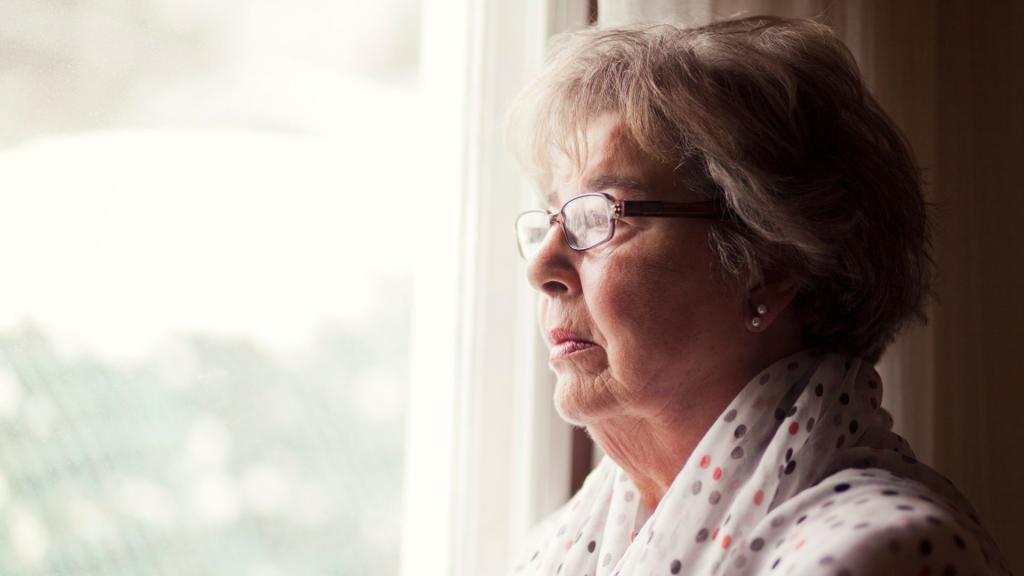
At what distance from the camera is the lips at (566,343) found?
134 cm

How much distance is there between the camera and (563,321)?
136cm

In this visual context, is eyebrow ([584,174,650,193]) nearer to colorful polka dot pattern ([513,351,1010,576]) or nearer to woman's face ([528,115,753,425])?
woman's face ([528,115,753,425])

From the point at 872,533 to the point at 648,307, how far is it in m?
0.40

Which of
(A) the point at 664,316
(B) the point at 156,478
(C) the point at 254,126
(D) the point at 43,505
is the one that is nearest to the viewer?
(A) the point at 664,316

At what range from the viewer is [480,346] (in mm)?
1726

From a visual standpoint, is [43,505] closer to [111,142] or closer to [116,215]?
[116,215]

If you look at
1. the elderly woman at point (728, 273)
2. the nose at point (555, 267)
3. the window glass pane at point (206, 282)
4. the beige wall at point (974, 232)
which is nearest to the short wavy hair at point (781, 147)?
the elderly woman at point (728, 273)

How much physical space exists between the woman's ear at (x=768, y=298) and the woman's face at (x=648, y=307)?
10 mm

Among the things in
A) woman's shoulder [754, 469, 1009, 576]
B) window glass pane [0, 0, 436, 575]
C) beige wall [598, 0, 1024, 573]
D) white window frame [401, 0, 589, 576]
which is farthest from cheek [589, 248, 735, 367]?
beige wall [598, 0, 1024, 573]

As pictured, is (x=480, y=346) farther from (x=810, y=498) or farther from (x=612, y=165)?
(x=810, y=498)

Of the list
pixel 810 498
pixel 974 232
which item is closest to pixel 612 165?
pixel 810 498

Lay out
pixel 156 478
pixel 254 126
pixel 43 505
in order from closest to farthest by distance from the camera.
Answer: pixel 43 505 → pixel 156 478 → pixel 254 126

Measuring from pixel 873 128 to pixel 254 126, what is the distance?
1002 millimetres

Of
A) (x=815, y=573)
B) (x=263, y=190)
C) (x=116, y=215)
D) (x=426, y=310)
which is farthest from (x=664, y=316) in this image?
(x=116, y=215)
